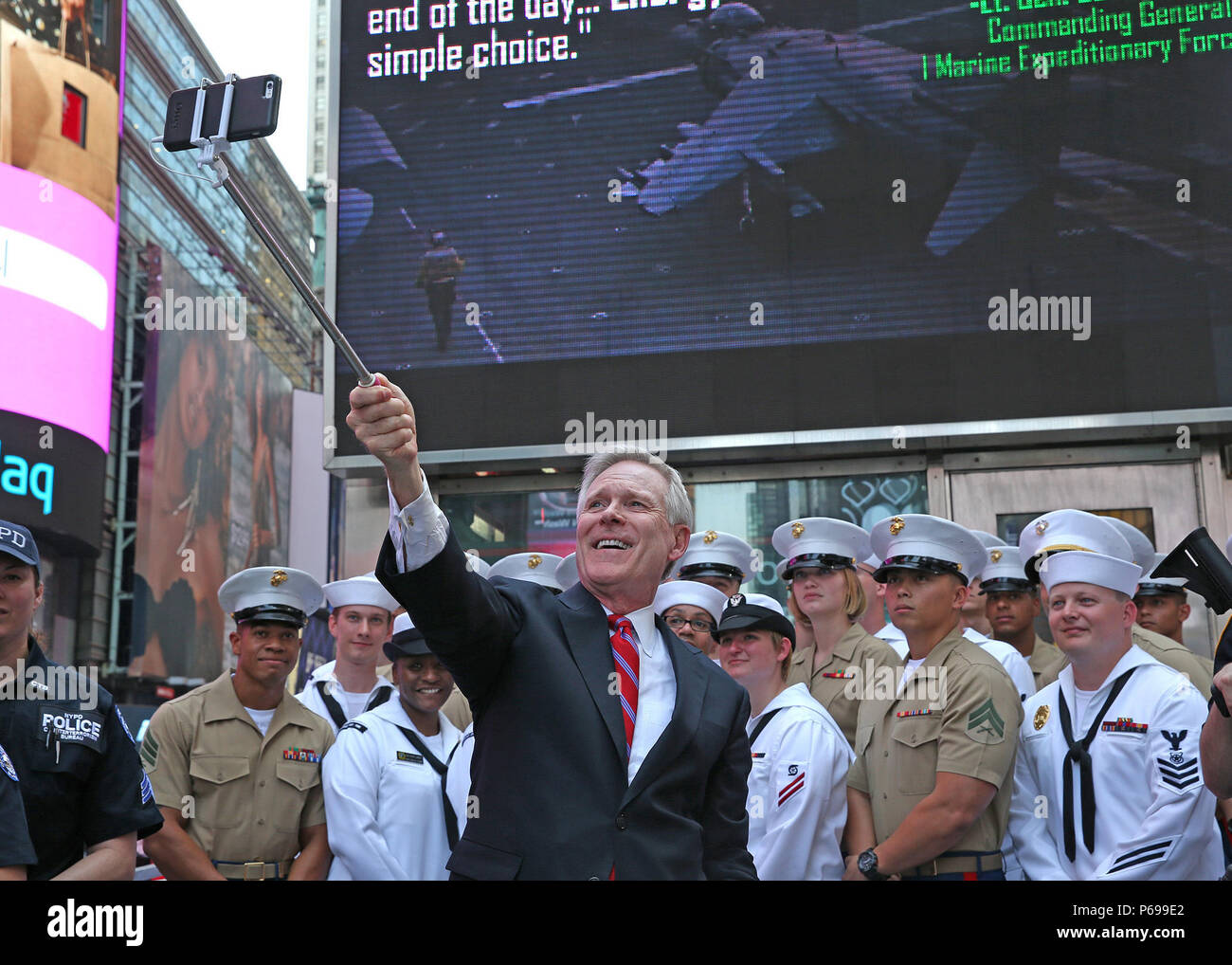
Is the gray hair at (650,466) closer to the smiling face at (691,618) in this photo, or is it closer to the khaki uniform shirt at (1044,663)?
the smiling face at (691,618)

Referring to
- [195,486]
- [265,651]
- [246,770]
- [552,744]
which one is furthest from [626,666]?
[195,486]

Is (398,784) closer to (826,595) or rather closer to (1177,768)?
(826,595)

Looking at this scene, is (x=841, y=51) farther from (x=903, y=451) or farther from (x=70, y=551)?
(x=70, y=551)

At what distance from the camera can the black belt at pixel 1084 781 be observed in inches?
147

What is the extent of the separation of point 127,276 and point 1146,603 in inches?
661

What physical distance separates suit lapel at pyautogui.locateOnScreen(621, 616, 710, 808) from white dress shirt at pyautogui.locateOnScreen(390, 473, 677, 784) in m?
0.02

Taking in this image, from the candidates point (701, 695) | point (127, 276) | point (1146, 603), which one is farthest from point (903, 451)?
point (127, 276)

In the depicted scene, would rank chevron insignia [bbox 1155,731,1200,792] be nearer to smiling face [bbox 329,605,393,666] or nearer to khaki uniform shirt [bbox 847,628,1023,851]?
khaki uniform shirt [bbox 847,628,1023,851]

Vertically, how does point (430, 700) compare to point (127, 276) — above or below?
below

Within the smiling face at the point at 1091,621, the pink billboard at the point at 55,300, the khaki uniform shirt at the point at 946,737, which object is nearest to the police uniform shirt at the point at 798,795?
the khaki uniform shirt at the point at 946,737

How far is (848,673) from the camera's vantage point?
4.79 meters

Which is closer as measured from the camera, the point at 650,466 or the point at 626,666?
the point at 626,666

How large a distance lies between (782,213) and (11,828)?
524 centimetres
